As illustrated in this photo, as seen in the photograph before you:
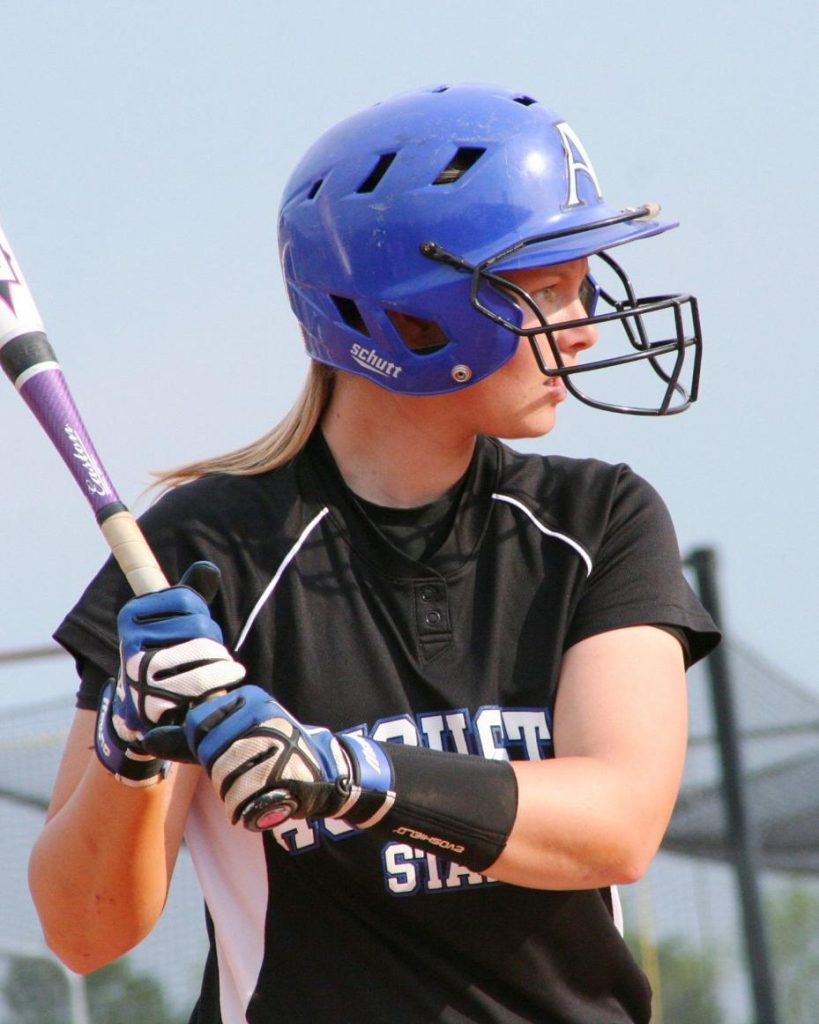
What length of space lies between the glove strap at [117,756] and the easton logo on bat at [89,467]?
402mm

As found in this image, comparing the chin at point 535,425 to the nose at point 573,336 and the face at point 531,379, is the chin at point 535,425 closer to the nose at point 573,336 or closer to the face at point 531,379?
the face at point 531,379

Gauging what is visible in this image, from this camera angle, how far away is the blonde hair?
362cm

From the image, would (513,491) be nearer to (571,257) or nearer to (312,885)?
(571,257)

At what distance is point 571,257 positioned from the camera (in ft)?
11.4

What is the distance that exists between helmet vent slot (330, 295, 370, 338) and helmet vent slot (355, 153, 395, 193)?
0.22 m

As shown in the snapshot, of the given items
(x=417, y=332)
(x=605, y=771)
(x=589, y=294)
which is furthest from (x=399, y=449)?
(x=605, y=771)

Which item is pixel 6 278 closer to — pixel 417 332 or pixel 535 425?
pixel 417 332

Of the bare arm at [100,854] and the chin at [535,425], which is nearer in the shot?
the bare arm at [100,854]

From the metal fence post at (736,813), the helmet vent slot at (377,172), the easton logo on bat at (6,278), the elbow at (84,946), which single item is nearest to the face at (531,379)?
the helmet vent slot at (377,172)

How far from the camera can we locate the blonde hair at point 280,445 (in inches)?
143

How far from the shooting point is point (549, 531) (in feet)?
11.6

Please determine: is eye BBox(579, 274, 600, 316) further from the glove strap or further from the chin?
the glove strap

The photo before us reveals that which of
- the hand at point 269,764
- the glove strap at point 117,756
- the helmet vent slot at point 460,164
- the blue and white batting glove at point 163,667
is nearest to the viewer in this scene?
the hand at point 269,764

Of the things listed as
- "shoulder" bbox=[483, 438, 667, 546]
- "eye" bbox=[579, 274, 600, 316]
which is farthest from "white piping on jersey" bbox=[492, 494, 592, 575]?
"eye" bbox=[579, 274, 600, 316]
